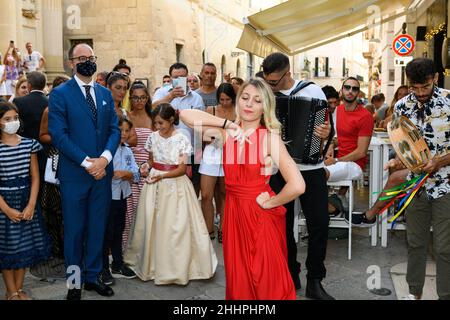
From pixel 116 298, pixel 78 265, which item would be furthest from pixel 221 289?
pixel 78 265

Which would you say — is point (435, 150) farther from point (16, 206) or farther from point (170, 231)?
point (16, 206)

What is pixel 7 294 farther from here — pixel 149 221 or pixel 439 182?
pixel 439 182

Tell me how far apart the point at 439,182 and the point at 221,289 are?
2136 millimetres

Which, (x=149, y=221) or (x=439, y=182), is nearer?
(x=439, y=182)

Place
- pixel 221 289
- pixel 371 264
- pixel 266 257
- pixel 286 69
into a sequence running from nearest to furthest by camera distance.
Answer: pixel 266 257 → pixel 286 69 → pixel 221 289 → pixel 371 264

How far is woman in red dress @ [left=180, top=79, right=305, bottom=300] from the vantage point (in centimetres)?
321

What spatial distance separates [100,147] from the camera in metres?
4.65

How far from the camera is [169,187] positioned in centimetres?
508

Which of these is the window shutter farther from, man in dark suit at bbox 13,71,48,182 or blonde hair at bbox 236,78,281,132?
blonde hair at bbox 236,78,281,132

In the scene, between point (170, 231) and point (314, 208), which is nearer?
point (314, 208)

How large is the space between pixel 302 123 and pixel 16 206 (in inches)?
98.0

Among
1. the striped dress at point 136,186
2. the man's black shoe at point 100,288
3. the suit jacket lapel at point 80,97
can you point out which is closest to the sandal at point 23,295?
the man's black shoe at point 100,288

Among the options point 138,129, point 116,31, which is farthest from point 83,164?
point 116,31

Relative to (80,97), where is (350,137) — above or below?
below
